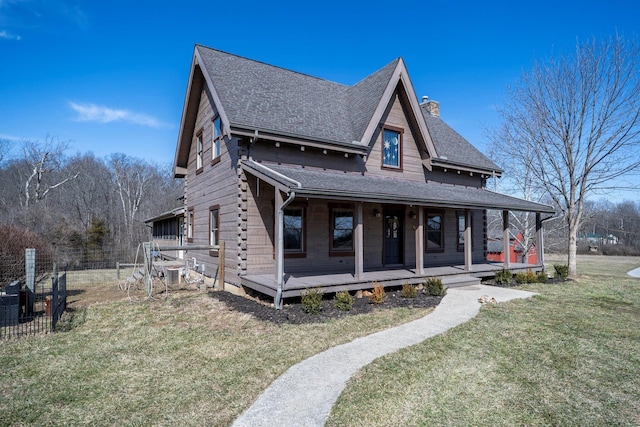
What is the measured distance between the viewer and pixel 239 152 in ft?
33.7

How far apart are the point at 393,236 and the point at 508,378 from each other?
888cm

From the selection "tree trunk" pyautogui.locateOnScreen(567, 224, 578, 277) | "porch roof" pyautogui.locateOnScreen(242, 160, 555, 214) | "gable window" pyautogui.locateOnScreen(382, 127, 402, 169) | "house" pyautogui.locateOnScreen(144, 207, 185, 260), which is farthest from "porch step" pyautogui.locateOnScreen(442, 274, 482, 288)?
"house" pyautogui.locateOnScreen(144, 207, 185, 260)

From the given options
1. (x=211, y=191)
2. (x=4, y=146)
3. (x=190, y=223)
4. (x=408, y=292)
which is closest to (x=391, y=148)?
(x=408, y=292)

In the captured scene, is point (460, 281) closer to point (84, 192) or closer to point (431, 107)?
point (431, 107)

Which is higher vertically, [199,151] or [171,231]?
[199,151]

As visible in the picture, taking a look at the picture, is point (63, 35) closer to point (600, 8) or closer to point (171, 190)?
point (600, 8)

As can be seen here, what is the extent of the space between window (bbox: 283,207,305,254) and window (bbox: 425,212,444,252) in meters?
5.80

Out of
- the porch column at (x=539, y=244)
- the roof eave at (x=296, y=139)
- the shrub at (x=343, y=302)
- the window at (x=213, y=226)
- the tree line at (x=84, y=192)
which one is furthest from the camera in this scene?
the tree line at (x=84, y=192)

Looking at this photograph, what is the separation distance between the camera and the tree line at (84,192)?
95.2 feet

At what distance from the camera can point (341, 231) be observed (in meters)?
11.9

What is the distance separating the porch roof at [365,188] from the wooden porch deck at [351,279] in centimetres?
222

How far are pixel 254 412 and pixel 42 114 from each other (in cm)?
3930

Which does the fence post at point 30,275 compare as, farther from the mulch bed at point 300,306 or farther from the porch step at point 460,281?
the porch step at point 460,281

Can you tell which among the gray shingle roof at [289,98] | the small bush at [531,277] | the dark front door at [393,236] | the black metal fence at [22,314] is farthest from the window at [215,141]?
the small bush at [531,277]
